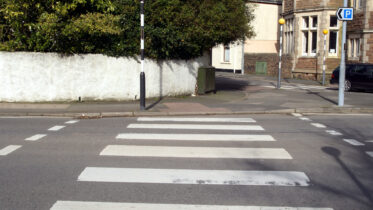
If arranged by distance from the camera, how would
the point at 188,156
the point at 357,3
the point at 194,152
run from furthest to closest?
the point at 357,3 → the point at 194,152 → the point at 188,156

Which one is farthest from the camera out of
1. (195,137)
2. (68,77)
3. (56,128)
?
(68,77)

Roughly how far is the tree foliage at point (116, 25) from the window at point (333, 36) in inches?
569

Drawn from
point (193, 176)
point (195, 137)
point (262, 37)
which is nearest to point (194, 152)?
point (195, 137)

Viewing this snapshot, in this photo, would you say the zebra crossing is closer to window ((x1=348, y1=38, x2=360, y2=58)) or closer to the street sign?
the street sign

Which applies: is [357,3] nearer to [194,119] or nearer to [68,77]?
[194,119]

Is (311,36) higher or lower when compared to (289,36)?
lower

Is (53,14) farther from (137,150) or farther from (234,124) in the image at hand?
(137,150)

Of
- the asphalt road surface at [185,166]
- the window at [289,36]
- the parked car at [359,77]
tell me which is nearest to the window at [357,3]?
the window at [289,36]

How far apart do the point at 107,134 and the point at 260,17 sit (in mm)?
33096

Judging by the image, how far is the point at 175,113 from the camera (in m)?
13.3

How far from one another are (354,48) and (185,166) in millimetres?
24159

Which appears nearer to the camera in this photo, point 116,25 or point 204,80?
point 116,25

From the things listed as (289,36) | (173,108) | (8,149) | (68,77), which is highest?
(289,36)

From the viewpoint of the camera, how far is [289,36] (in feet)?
108
